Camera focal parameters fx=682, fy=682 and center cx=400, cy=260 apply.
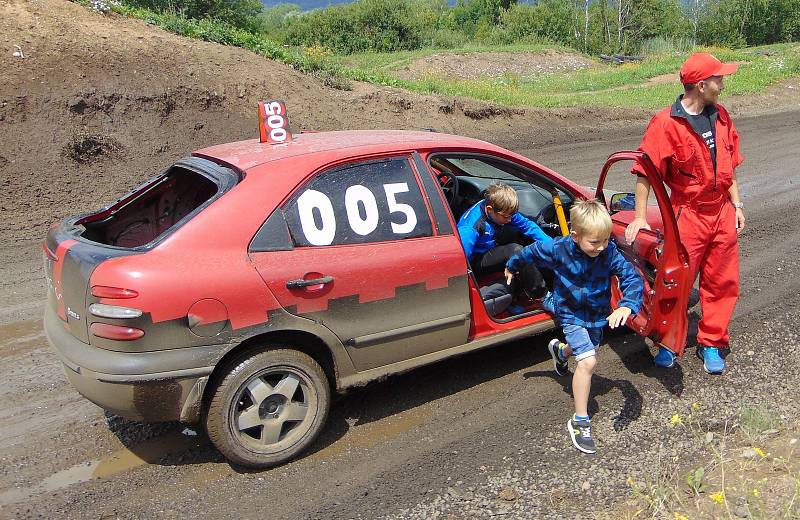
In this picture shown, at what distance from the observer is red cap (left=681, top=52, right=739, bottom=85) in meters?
4.41

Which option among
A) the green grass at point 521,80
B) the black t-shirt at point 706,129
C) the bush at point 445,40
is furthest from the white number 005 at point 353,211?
the bush at point 445,40

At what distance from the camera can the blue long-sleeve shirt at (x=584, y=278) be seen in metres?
4.02

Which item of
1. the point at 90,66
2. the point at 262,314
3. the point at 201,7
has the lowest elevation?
the point at 262,314

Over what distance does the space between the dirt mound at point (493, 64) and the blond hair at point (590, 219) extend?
28.3 metres

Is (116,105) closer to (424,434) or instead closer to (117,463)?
(117,463)

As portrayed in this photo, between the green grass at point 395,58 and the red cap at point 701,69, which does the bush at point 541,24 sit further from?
the red cap at point 701,69

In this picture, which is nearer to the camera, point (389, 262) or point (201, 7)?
point (389, 262)

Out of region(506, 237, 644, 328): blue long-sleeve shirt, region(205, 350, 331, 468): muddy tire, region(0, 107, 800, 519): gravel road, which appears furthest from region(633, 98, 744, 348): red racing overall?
region(205, 350, 331, 468): muddy tire

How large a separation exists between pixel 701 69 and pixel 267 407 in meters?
3.44

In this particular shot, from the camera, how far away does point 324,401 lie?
12.9ft

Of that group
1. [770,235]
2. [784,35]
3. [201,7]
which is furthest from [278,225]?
[784,35]

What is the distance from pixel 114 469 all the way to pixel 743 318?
191 inches

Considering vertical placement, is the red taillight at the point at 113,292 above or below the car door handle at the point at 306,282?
above

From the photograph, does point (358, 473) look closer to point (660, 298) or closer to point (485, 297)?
point (485, 297)
